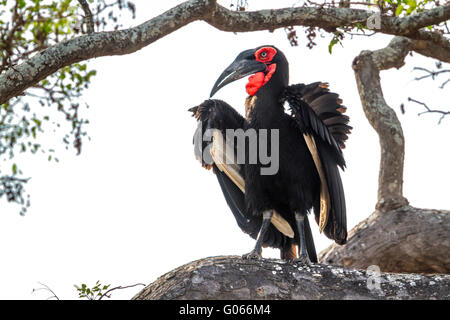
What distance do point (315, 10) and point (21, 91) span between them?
7.92 feet

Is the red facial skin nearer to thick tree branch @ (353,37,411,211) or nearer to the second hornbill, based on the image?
the second hornbill

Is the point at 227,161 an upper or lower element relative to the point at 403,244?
upper

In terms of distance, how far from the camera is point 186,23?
5.05 meters

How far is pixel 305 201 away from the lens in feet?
18.0

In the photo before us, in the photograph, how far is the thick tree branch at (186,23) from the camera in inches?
177

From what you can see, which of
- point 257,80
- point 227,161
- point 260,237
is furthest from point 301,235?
point 257,80

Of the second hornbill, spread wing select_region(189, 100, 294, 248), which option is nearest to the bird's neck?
the second hornbill

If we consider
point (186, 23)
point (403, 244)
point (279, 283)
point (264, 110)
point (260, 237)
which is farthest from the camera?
point (403, 244)

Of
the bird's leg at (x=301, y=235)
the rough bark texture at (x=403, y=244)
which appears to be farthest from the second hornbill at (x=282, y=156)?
the rough bark texture at (x=403, y=244)

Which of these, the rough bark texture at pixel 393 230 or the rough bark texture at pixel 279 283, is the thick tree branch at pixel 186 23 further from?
the rough bark texture at pixel 279 283

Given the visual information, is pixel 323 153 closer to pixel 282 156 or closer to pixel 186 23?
pixel 282 156

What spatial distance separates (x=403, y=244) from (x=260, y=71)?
198 centimetres

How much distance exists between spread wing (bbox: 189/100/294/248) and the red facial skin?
0.27 meters
